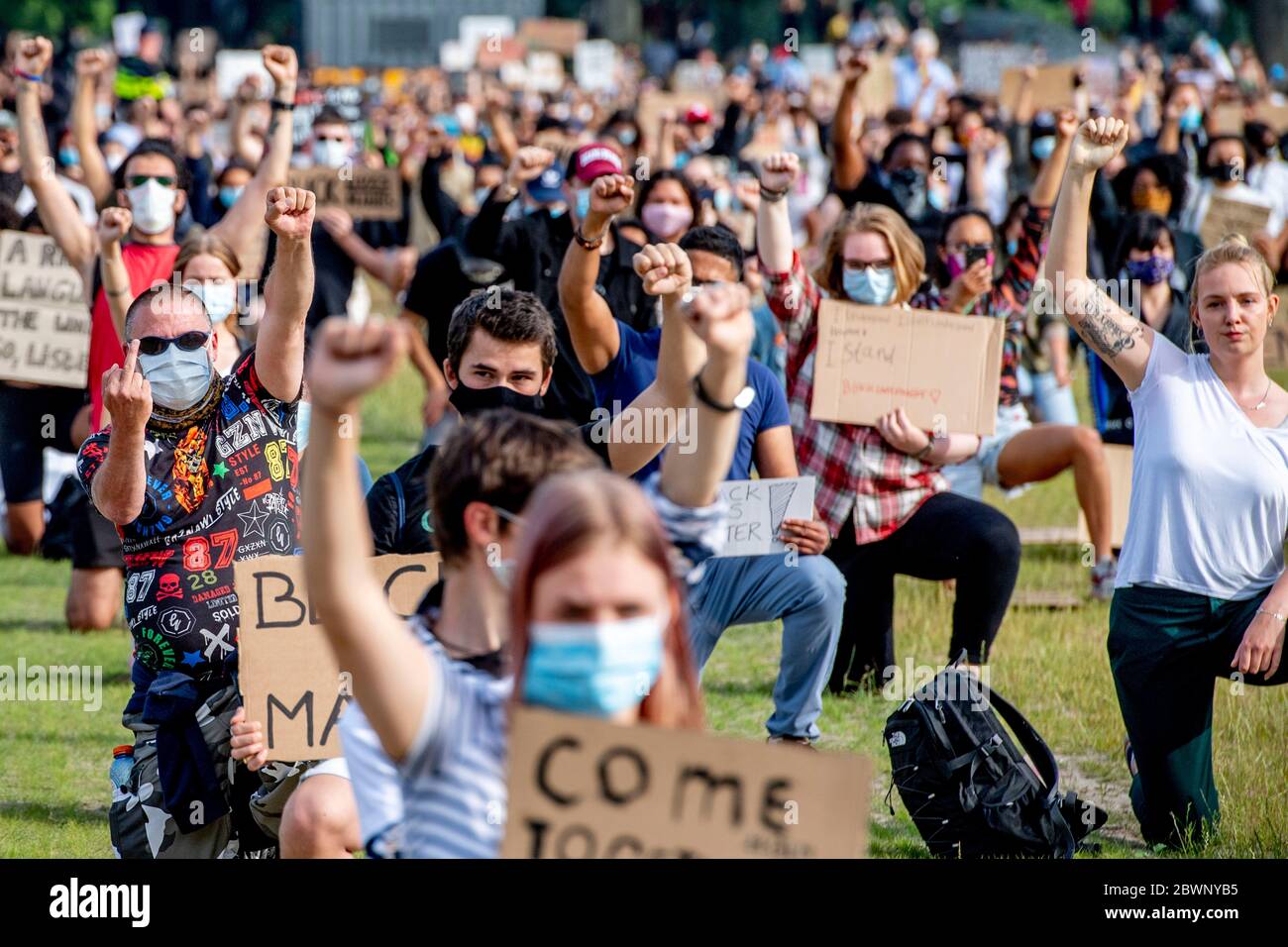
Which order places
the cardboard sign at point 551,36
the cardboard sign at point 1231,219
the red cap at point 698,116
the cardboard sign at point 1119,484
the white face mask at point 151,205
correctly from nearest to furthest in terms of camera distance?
the white face mask at point 151,205 < the cardboard sign at point 1119,484 < the cardboard sign at point 1231,219 < the red cap at point 698,116 < the cardboard sign at point 551,36

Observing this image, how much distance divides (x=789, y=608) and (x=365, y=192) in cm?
686

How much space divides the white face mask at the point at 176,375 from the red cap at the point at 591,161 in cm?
371

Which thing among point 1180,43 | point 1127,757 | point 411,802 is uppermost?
point 1180,43

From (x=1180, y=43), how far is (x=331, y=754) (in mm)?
50118

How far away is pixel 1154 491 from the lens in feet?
18.6

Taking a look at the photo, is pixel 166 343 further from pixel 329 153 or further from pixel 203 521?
pixel 329 153

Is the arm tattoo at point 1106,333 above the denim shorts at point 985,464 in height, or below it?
above

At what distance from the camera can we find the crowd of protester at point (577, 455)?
289cm

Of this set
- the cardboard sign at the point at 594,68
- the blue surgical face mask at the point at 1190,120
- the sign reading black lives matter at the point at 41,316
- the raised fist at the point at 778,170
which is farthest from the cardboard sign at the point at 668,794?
the cardboard sign at the point at 594,68

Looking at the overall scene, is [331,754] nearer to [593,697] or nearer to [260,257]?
[593,697]

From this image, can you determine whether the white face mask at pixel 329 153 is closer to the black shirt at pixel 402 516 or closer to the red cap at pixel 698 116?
the red cap at pixel 698 116

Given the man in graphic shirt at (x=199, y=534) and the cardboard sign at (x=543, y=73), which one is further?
the cardboard sign at (x=543, y=73)

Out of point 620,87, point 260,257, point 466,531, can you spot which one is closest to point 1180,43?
point 620,87

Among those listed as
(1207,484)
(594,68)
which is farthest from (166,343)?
(594,68)
